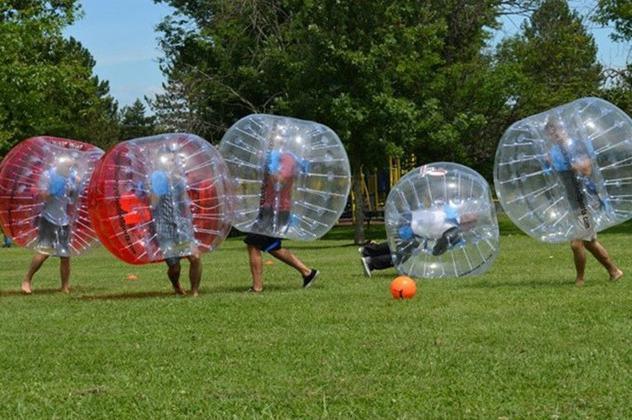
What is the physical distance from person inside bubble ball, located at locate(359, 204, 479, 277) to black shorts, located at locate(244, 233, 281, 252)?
186cm

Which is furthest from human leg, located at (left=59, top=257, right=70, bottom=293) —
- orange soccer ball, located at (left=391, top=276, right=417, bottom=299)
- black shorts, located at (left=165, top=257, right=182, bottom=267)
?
orange soccer ball, located at (left=391, top=276, right=417, bottom=299)

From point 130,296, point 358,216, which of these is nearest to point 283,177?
point 130,296

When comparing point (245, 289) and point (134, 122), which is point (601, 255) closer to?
point (245, 289)

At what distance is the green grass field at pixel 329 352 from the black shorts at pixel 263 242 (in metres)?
0.57

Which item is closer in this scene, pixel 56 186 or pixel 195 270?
pixel 195 270

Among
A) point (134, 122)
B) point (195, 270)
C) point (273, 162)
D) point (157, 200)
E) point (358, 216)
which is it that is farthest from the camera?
point (134, 122)

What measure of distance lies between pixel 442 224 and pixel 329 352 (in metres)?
5.62

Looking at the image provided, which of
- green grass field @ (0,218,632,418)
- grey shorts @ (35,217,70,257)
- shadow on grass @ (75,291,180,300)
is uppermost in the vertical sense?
grey shorts @ (35,217,70,257)

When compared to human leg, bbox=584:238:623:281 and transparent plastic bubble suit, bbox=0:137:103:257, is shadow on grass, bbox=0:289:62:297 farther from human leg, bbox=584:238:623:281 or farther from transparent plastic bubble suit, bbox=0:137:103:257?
human leg, bbox=584:238:623:281

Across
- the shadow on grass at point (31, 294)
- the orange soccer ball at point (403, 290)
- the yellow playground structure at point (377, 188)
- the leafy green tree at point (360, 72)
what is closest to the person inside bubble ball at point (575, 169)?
the orange soccer ball at point (403, 290)

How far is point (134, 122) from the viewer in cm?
9125

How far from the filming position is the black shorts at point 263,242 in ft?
38.1

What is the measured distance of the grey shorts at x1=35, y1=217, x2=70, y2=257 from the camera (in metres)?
12.2

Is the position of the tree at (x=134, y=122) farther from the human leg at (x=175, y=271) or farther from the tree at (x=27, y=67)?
the human leg at (x=175, y=271)
